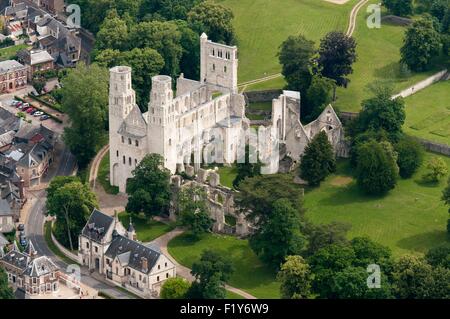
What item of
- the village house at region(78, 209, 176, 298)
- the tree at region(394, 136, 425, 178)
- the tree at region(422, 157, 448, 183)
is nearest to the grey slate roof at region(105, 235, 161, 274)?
the village house at region(78, 209, 176, 298)

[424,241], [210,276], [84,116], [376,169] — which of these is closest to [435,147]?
[376,169]

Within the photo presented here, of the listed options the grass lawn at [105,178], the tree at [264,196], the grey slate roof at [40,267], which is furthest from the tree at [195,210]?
the grey slate roof at [40,267]

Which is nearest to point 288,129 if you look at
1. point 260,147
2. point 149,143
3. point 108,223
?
point 260,147

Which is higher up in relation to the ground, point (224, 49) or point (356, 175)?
point (224, 49)

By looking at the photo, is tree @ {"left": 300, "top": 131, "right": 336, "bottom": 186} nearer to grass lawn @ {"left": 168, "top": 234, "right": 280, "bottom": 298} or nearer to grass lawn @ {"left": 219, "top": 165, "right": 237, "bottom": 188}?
grass lawn @ {"left": 219, "top": 165, "right": 237, "bottom": 188}

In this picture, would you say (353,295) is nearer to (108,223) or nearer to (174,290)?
(174,290)

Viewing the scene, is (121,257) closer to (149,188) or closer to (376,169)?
(149,188)
